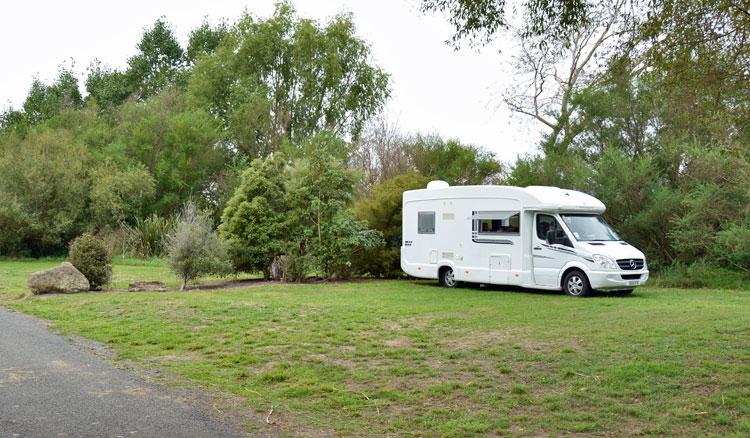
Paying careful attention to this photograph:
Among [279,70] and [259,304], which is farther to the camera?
[279,70]

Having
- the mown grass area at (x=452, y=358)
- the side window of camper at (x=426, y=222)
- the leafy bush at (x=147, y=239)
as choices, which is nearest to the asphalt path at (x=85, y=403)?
the mown grass area at (x=452, y=358)

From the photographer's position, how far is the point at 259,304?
48.4ft

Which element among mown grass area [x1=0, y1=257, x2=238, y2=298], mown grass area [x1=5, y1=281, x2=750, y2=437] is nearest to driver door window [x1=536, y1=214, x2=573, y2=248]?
mown grass area [x1=5, y1=281, x2=750, y2=437]

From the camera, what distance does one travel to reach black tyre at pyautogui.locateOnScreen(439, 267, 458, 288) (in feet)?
64.7

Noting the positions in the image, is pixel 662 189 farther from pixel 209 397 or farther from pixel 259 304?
pixel 209 397

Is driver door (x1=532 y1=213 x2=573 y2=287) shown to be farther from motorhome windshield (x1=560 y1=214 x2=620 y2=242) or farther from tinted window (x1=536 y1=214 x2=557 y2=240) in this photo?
motorhome windshield (x1=560 y1=214 x2=620 y2=242)

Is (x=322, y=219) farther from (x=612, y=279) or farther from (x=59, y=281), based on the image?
(x=612, y=279)

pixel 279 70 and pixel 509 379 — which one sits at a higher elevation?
pixel 279 70

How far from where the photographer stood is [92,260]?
18250mm

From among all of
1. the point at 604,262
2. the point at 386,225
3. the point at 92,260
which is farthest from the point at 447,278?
the point at 92,260

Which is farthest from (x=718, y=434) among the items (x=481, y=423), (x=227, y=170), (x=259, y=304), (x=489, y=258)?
(x=227, y=170)

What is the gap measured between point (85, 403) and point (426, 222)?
1406 centimetres

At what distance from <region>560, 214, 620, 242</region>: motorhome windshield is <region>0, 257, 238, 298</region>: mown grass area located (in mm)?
10552

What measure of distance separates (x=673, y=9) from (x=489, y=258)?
34.0 ft
